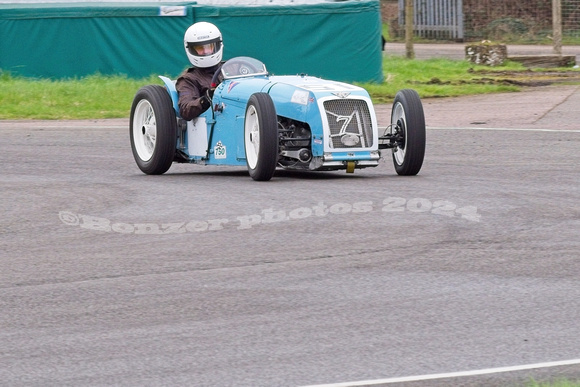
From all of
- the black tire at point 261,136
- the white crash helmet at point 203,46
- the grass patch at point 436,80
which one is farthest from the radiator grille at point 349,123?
the grass patch at point 436,80

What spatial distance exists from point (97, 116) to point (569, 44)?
25.5m

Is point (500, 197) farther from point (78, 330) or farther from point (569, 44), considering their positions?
point (569, 44)

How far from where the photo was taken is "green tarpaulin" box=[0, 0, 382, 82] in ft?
81.8

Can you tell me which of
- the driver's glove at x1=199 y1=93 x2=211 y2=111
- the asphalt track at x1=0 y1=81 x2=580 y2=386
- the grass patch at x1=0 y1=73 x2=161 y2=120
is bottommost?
the grass patch at x1=0 y1=73 x2=161 y2=120

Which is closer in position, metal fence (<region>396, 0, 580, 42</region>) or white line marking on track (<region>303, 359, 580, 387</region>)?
→ white line marking on track (<region>303, 359, 580, 387</region>)

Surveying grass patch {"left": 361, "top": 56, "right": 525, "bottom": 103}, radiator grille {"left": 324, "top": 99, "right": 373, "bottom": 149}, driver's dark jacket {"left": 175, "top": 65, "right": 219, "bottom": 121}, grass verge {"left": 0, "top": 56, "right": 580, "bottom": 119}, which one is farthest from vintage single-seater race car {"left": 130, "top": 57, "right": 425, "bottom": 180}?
grass patch {"left": 361, "top": 56, "right": 525, "bottom": 103}

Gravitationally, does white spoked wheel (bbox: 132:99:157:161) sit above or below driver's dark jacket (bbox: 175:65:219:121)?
below

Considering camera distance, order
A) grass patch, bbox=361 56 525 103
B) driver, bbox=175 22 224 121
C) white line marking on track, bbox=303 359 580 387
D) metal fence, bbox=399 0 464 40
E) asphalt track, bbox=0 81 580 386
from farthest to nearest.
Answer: metal fence, bbox=399 0 464 40 < grass patch, bbox=361 56 525 103 < driver, bbox=175 22 224 121 < asphalt track, bbox=0 81 580 386 < white line marking on track, bbox=303 359 580 387

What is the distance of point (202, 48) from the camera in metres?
12.4

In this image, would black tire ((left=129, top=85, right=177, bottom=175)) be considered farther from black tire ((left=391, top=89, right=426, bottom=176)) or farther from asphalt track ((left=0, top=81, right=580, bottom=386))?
black tire ((left=391, top=89, right=426, bottom=176))

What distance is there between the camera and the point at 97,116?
20.4 meters

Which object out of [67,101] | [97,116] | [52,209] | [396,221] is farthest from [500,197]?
[67,101]

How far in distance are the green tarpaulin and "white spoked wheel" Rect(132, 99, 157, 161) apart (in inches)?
494

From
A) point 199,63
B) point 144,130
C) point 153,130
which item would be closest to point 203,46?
point 199,63
